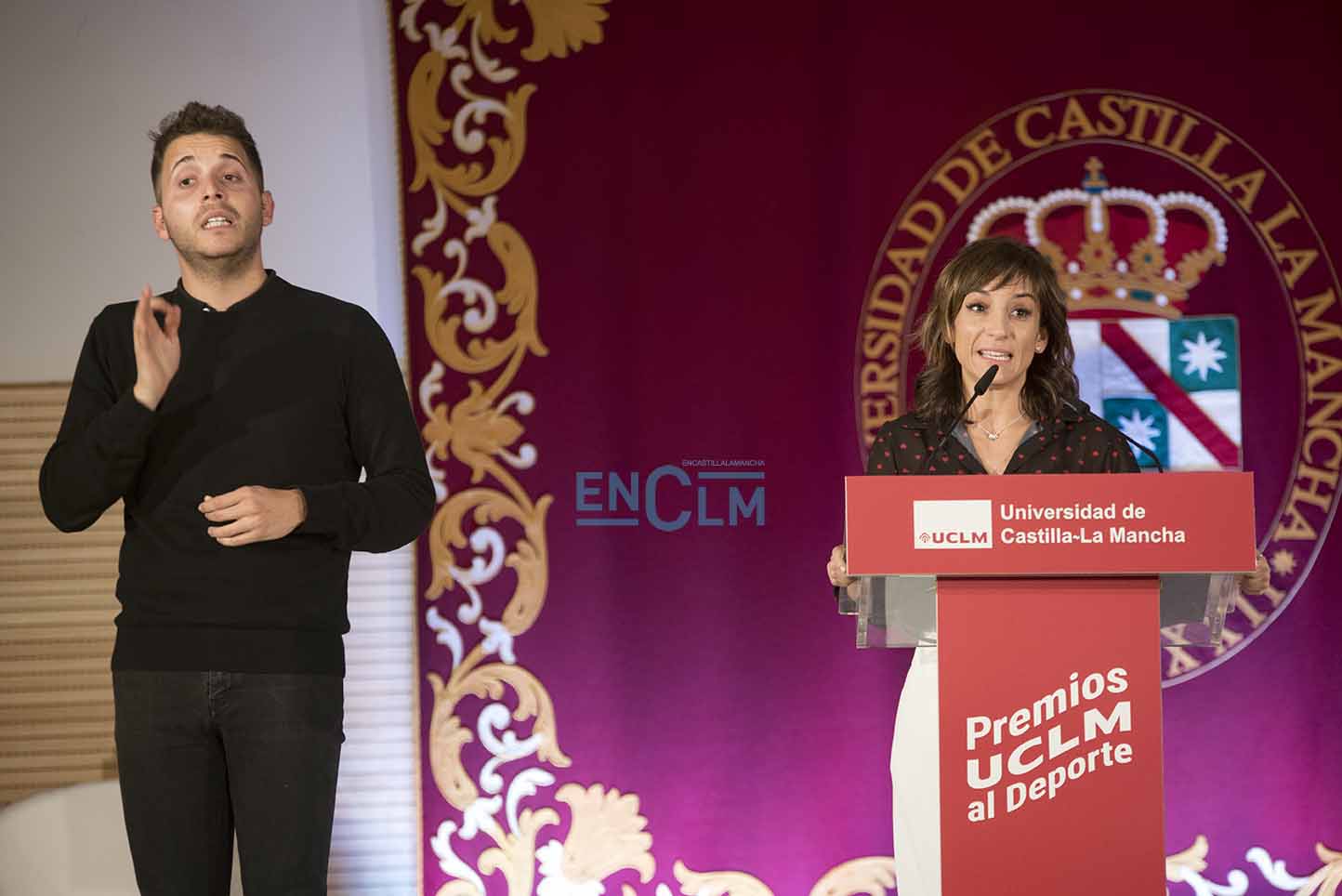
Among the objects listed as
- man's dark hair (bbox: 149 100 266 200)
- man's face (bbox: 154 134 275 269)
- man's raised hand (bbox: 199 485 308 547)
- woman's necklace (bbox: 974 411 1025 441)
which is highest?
man's dark hair (bbox: 149 100 266 200)

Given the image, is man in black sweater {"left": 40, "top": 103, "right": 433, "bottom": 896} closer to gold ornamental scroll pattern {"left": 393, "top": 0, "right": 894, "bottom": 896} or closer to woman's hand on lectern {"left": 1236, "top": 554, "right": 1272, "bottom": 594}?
gold ornamental scroll pattern {"left": 393, "top": 0, "right": 894, "bottom": 896}

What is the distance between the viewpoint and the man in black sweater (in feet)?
5.89

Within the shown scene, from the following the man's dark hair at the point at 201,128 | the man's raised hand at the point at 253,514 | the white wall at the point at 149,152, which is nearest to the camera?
the man's raised hand at the point at 253,514

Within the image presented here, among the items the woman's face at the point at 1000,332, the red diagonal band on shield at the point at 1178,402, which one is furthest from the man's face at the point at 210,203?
the red diagonal band on shield at the point at 1178,402

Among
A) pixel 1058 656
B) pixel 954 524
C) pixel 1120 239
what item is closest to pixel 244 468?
pixel 954 524

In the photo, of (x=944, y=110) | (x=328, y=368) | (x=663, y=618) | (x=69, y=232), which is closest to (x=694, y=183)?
(x=944, y=110)

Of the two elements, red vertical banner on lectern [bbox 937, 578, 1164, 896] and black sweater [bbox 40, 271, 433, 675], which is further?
black sweater [bbox 40, 271, 433, 675]

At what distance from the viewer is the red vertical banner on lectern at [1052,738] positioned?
56.1 inches

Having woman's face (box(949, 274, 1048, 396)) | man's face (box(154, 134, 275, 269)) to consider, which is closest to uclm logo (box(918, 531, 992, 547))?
woman's face (box(949, 274, 1048, 396))

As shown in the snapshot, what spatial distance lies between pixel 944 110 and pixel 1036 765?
201cm

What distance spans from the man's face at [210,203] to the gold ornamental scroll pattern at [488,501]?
3.18 feet

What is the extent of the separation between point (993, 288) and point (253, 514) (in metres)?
1.22

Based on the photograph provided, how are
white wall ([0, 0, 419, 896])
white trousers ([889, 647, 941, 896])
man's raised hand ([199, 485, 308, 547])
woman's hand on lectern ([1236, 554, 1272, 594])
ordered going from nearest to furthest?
woman's hand on lectern ([1236, 554, 1272, 594])
man's raised hand ([199, 485, 308, 547])
white trousers ([889, 647, 941, 896])
white wall ([0, 0, 419, 896])

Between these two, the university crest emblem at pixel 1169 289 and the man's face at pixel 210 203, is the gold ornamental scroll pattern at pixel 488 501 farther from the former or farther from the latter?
the man's face at pixel 210 203
